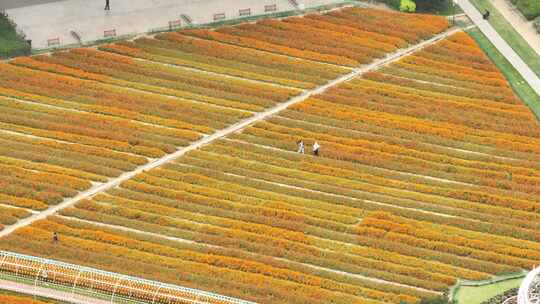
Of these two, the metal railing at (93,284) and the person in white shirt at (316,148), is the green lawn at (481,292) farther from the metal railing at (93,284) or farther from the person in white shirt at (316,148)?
the person in white shirt at (316,148)

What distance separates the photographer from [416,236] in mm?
111312

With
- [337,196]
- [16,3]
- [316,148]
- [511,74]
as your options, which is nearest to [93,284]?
[337,196]

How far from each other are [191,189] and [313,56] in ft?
68.2

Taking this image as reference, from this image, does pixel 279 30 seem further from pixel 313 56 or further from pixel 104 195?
pixel 104 195

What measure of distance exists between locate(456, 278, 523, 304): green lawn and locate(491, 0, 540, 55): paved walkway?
1191 inches

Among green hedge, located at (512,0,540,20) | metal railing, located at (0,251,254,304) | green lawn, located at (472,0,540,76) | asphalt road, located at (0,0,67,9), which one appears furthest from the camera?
asphalt road, located at (0,0,67,9)

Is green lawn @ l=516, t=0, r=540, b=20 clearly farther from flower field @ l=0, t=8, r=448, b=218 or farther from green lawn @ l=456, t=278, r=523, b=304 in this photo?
green lawn @ l=456, t=278, r=523, b=304

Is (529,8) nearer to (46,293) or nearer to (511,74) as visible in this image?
(511,74)

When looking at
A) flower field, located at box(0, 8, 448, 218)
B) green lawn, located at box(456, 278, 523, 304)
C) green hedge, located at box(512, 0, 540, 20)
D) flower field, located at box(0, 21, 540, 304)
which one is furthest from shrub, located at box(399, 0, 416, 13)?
green lawn, located at box(456, 278, 523, 304)

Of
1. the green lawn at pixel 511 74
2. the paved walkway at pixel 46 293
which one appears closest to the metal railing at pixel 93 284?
the paved walkway at pixel 46 293

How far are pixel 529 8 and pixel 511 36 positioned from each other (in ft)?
11.6

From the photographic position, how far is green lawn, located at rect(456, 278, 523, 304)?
106062 mm

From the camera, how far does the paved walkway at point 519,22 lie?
135 metres

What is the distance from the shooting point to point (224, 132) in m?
122
